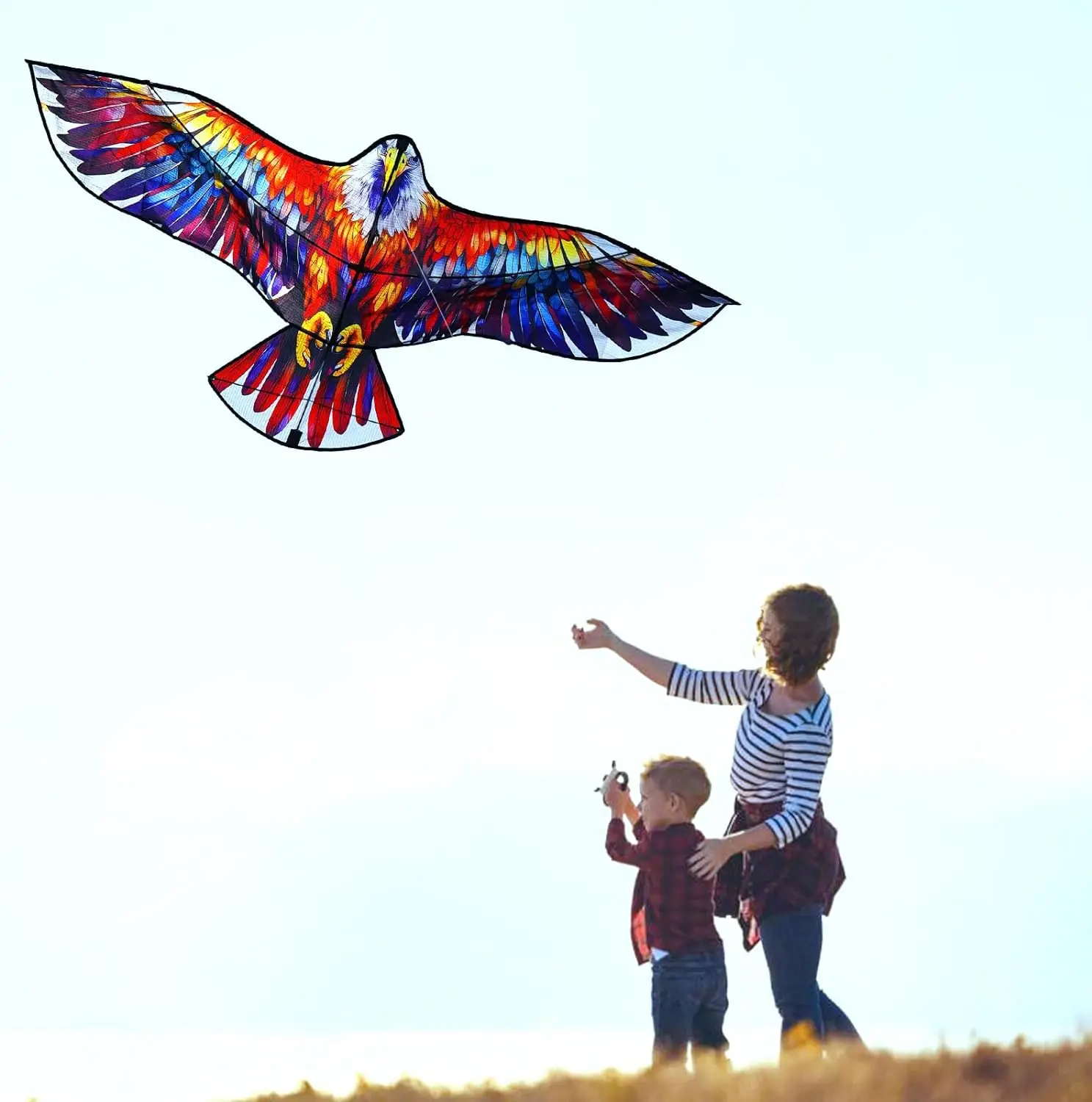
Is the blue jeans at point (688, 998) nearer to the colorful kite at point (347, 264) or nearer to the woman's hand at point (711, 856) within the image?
the woman's hand at point (711, 856)

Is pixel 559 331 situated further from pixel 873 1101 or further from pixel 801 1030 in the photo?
pixel 873 1101

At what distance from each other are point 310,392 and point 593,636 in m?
3.74

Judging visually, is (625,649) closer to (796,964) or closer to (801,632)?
(801,632)

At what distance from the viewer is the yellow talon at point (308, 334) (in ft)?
27.8

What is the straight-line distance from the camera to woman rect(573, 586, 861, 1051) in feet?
15.6

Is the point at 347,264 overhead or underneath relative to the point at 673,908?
overhead

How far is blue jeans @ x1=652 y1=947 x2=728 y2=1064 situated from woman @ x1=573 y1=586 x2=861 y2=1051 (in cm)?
25

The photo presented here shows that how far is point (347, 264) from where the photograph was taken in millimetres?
8305

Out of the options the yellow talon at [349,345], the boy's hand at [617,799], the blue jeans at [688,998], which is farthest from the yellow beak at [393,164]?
the blue jeans at [688,998]

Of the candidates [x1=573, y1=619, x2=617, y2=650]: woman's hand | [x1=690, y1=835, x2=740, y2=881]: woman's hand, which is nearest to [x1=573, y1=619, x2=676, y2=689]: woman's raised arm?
[x1=573, y1=619, x2=617, y2=650]: woman's hand

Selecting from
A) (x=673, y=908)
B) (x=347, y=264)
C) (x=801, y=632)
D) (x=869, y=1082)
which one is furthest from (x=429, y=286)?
(x=869, y=1082)

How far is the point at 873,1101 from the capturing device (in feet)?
10.1

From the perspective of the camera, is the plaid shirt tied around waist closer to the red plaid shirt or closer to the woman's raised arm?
the red plaid shirt

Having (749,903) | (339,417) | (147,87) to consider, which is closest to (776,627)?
(749,903)
